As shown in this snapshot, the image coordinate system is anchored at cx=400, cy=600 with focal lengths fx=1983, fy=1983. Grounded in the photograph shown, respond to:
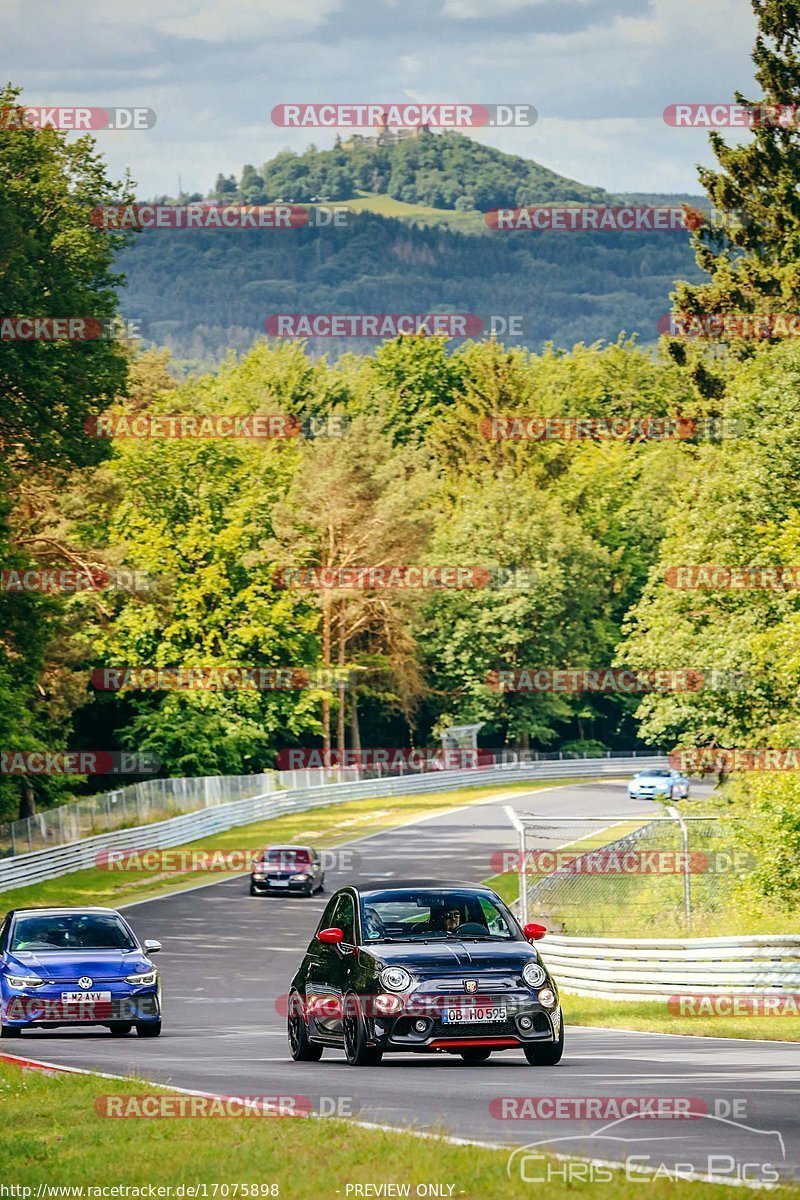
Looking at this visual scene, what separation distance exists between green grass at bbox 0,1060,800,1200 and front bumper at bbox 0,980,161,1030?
Result: 865cm

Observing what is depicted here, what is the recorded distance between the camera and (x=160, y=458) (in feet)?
259

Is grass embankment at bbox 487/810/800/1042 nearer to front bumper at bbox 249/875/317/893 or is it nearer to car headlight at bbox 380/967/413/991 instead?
car headlight at bbox 380/967/413/991

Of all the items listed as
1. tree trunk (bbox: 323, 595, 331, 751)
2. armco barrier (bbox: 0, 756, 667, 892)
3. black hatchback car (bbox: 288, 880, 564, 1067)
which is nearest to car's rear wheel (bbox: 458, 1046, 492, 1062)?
black hatchback car (bbox: 288, 880, 564, 1067)

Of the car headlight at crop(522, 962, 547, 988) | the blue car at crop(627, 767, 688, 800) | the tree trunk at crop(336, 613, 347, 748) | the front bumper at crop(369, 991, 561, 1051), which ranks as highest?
the car headlight at crop(522, 962, 547, 988)

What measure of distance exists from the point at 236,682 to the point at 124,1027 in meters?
55.0

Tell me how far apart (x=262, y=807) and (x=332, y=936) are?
5629 centimetres

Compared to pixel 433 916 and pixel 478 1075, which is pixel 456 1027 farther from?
pixel 433 916

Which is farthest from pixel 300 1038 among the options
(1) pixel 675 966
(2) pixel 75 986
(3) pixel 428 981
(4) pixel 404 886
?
(1) pixel 675 966

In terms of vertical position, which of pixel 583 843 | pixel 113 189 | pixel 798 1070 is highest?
pixel 113 189

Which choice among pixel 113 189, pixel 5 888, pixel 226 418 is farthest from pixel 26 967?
pixel 226 418

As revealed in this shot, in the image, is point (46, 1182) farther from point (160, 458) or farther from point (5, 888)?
point (160, 458)

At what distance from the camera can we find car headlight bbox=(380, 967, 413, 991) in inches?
601

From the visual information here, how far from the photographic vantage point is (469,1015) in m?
15.2

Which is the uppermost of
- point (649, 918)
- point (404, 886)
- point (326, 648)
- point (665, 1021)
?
point (404, 886)
